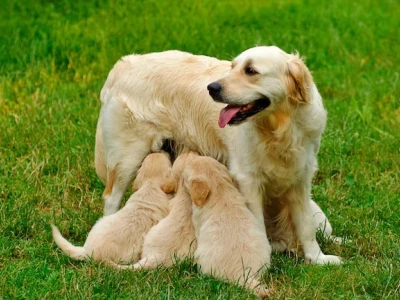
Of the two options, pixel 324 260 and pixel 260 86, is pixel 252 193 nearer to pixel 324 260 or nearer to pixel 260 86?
pixel 324 260

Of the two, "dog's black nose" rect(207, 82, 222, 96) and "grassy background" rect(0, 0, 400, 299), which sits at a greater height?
"dog's black nose" rect(207, 82, 222, 96)

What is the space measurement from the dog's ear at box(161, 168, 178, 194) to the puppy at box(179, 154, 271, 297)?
0.40ft

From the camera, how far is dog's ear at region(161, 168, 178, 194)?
6508 mm

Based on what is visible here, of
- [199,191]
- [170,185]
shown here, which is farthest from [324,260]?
[170,185]

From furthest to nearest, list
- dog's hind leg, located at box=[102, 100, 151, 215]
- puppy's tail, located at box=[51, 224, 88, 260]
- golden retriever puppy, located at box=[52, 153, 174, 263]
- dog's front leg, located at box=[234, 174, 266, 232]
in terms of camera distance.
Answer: dog's hind leg, located at box=[102, 100, 151, 215], dog's front leg, located at box=[234, 174, 266, 232], puppy's tail, located at box=[51, 224, 88, 260], golden retriever puppy, located at box=[52, 153, 174, 263]

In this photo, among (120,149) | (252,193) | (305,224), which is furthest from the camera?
(120,149)

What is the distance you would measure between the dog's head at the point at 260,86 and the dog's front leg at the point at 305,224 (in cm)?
77

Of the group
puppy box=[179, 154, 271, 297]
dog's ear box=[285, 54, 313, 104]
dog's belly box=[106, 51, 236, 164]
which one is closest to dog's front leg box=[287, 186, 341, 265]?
puppy box=[179, 154, 271, 297]

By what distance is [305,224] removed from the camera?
21.4ft

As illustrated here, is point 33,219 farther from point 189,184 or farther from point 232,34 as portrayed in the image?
point 232,34

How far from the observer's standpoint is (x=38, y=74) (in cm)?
1021

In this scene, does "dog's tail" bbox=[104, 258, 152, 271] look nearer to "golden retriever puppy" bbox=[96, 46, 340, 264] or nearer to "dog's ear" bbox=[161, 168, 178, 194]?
"dog's ear" bbox=[161, 168, 178, 194]

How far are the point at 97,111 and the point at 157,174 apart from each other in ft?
9.07

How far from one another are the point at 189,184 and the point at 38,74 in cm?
443
